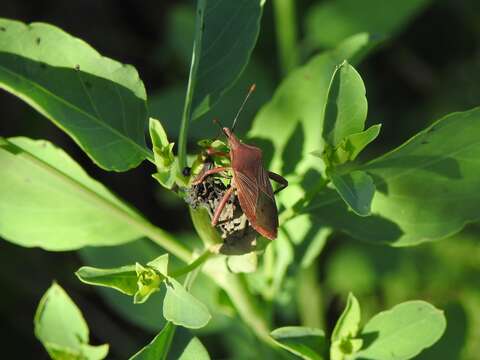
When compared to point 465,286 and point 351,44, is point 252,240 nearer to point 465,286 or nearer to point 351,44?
point 351,44

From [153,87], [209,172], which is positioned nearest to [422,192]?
[209,172]

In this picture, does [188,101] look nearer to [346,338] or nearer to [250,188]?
[250,188]

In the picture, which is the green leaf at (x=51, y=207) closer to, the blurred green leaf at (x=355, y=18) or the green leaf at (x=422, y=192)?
the green leaf at (x=422, y=192)

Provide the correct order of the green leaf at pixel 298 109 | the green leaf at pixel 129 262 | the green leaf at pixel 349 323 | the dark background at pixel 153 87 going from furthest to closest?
the dark background at pixel 153 87 < the green leaf at pixel 129 262 < the green leaf at pixel 298 109 < the green leaf at pixel 349 323

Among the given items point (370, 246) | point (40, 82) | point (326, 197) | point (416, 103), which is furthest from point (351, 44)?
point (416, 103)

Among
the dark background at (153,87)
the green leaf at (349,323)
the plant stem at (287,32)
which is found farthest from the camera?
the dark background at (153,87)

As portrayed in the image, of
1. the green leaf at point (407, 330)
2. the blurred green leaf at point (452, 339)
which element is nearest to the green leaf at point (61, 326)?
the green leaf at point (407, 330)
